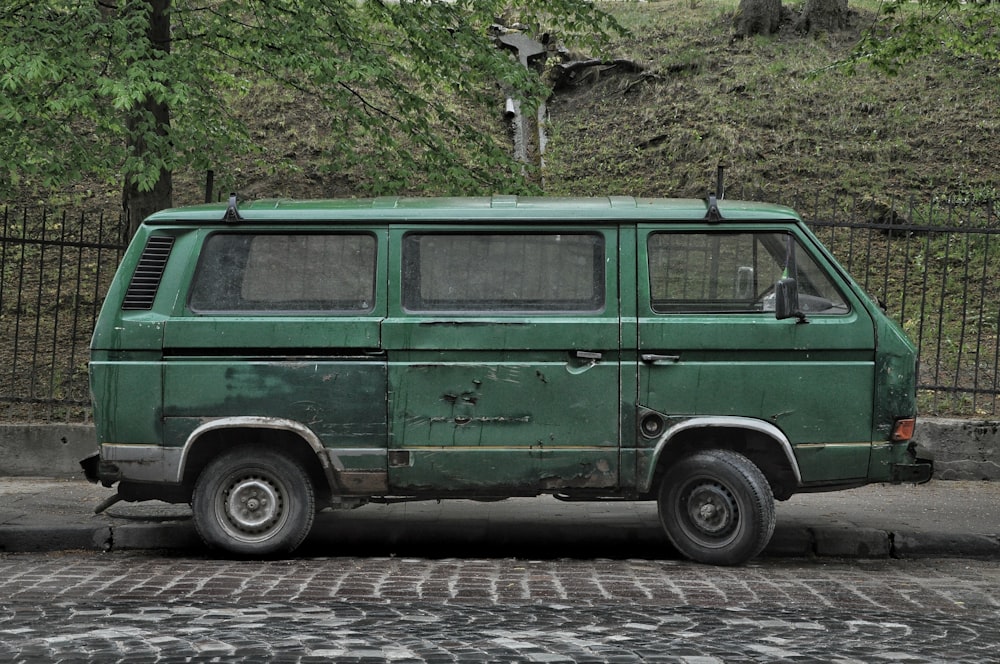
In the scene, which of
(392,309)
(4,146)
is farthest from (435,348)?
(4,146)

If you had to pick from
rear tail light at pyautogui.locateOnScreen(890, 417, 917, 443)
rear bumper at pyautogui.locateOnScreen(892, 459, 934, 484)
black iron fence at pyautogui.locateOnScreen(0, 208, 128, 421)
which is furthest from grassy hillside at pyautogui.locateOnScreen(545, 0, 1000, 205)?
rear bumper at pyautogui.locateOnScreen(892, 459, 934, 484)

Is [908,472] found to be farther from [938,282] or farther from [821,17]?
[821,17]

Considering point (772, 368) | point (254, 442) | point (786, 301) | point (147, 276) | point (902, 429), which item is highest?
point (147, 276)

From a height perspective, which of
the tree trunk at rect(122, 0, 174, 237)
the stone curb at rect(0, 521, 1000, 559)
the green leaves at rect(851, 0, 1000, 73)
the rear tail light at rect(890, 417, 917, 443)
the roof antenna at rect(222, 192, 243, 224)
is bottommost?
the stone curb at rect(0, 521, 1000, 559)

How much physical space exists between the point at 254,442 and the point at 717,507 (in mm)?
2974

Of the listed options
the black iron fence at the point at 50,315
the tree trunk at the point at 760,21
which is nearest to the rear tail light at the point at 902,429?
the black iron fence at the point at 50,315

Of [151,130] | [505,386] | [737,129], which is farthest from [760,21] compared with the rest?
[505,386]

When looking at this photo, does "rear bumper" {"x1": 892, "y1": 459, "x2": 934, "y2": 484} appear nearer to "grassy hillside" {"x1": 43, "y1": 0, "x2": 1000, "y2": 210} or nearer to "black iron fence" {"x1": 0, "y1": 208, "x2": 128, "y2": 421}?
"black iron fence" {"x1": 0, "y1": 208, "x2": 128, "y2": 421}

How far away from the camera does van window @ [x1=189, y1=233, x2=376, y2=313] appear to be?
771 centimetres

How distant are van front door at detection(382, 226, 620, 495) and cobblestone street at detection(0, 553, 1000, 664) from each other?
2.08 feet

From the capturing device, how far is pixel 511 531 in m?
8.73

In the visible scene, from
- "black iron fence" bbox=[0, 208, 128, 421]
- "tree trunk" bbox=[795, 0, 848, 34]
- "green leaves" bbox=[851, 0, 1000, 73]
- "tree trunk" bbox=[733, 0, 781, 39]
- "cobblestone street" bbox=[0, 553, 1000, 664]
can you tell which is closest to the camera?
"cobblestone street" bbox=[0, 553, 1000, 664]

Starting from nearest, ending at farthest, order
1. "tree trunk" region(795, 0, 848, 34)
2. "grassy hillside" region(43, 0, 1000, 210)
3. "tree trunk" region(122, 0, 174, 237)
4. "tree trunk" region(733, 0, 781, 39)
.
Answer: "tree trunk" region(122, 0, 174, 237) < "grassy hillside" region(43, 0, 1000, 210) < "tree trunk" region(795, 0, 848, 34) < "tree trunk" region(733, 0, 781, 39)

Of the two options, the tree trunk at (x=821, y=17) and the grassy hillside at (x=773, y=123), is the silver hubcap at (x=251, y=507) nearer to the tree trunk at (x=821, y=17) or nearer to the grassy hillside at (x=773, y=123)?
the grassy hillside at (x=773, y=123)
